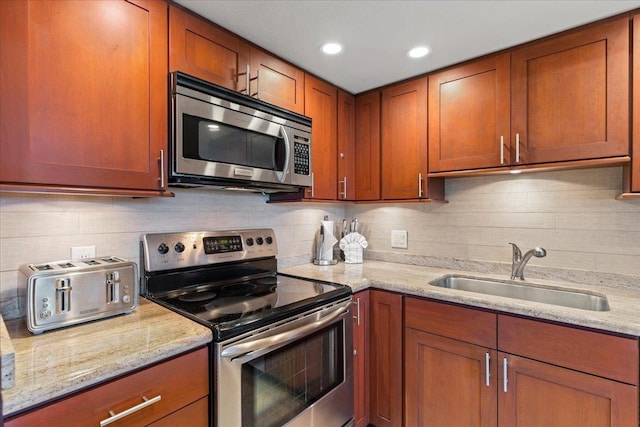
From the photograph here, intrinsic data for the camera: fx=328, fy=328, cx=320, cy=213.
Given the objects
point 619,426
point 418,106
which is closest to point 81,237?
point 418,106

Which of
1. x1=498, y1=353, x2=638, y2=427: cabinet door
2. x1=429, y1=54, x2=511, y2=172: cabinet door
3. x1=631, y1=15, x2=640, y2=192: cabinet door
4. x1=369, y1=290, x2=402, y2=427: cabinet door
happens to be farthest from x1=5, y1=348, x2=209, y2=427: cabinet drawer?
x1=631, y1=15, x2=640, y2=192: cabinet door

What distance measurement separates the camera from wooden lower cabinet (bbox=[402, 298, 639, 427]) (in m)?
1.19

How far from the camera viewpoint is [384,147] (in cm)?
223

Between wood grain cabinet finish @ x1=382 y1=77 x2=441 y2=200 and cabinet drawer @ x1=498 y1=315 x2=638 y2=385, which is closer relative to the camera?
cabinet drawer @ x1=498 y1=315 x2=638 y2=385

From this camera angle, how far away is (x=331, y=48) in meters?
1.73

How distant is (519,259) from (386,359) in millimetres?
943

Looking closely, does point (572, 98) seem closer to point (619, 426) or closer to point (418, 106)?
point (418, 106)

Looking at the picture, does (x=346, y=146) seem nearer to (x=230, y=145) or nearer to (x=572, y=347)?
(x=230, y=145)

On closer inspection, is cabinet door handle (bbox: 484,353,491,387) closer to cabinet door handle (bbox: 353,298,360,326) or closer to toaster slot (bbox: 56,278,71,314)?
cabinet door handle (bbox: 353,298,360,326)

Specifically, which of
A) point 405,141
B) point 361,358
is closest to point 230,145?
point 405,141

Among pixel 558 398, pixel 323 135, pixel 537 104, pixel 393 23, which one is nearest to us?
pixel 558 398

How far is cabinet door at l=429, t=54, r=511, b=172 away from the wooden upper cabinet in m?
0.38

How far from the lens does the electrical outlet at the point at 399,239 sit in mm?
2373

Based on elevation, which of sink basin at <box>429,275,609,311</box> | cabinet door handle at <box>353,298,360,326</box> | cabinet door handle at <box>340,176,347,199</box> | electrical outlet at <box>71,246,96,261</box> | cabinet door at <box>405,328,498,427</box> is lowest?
cabinet door at <box>405,328,498,427</box>
